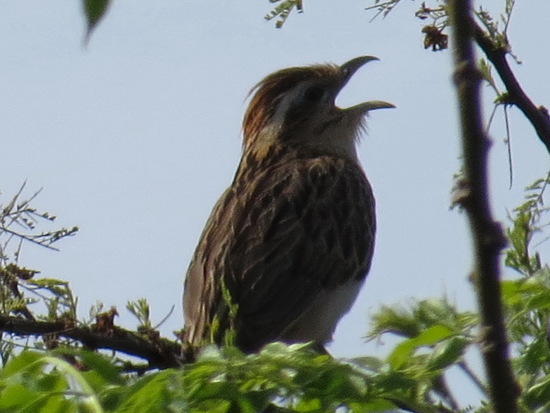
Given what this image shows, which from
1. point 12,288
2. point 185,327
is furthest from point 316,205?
point 12,288

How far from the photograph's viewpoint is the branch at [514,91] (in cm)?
264

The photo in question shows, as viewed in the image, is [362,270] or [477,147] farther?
[362,270]

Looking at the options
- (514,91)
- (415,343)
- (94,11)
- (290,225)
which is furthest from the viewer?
(290,225)

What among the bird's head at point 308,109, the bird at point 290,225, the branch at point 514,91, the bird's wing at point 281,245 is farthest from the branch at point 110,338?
the bird's head at point 308,109

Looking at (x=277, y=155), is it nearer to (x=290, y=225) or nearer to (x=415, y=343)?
(x=290, y=225)

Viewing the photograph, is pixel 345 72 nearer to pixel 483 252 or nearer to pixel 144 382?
pixel 144 382

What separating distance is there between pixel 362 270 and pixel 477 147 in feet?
18.4

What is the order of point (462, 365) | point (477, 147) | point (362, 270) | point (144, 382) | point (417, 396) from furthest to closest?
point (362, 270) < point (462, 365) < point (417, 396) < point (144, 382) < point (477, 147)

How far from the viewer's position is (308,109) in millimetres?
7559

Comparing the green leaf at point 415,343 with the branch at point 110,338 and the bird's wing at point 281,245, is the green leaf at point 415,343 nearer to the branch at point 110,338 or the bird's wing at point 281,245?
the branch at point 110,338

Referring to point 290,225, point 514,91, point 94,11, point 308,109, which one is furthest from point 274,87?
point 94,11

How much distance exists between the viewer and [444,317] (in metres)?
1.84

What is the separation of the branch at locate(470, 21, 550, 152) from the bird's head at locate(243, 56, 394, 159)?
14.0 feet

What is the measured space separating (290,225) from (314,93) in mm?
1451
